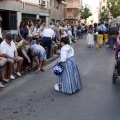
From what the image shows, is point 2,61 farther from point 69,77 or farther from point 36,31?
point 36,31

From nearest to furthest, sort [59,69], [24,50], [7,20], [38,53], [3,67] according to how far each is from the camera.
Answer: [59,69] < [3,67] < [24,50] < [38,53] < [7,20]

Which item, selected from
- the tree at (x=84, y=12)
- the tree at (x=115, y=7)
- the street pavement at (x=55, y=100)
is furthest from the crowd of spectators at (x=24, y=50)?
the tree at (x=84, y=12)

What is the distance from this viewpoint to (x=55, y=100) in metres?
6.56

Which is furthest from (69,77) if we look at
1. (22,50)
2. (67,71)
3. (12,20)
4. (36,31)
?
(12,20)

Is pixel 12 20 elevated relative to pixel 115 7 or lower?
lower

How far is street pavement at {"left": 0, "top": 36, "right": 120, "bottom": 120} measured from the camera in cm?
553

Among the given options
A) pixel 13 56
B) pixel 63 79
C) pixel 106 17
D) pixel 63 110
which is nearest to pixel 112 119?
pixel 63 110

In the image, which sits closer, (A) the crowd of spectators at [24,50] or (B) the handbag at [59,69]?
(B) the handbag at [59,69]

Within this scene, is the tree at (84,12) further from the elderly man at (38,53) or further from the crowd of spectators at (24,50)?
the elderly man at (38,53)

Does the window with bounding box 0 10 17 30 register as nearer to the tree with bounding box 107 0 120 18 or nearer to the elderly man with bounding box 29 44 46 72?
the elderly man with bounding box 29 44 46 72

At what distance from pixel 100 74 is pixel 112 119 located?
15.1ft

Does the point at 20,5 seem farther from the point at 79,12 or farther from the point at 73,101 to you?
the point at 79,12

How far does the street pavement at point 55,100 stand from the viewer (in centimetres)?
553

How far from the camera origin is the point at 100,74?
9.87 metres
